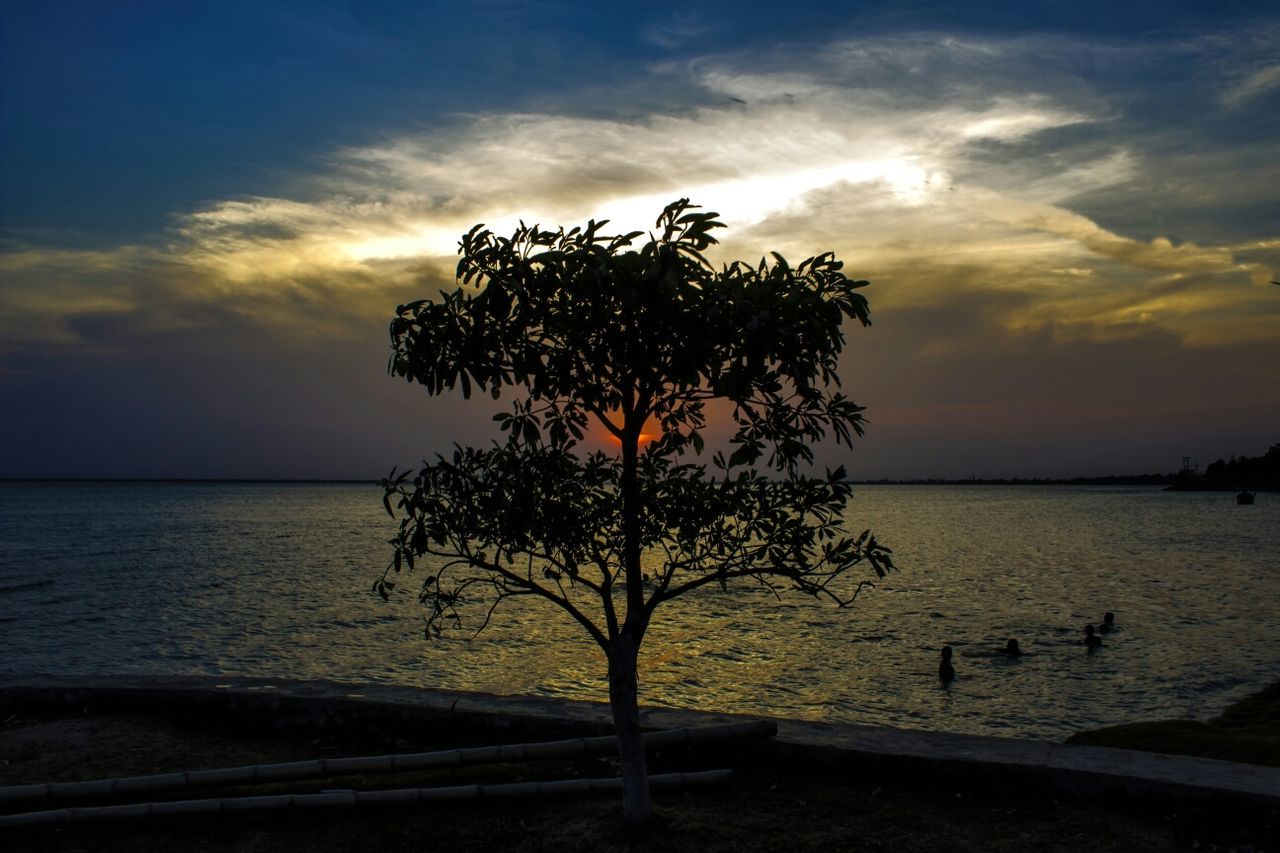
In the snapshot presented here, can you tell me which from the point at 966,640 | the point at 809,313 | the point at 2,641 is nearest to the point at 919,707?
the point at 966,640

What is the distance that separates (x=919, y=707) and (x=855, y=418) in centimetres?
2003

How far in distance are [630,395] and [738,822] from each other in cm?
381

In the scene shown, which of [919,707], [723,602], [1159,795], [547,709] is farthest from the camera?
[723,602]

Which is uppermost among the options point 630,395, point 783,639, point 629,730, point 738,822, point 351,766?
point 630,395

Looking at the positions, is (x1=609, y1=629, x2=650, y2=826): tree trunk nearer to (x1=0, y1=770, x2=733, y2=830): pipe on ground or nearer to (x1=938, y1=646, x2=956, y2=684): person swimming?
(x1=0, y1=770, x2=733, y2=830): pipe on ground

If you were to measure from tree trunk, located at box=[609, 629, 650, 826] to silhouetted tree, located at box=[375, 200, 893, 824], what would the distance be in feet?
0.04

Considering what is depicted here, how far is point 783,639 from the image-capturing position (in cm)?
3509

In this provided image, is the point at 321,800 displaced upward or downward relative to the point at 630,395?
downward

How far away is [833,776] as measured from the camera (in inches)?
340

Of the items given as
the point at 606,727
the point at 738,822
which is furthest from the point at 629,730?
the point at 606,727

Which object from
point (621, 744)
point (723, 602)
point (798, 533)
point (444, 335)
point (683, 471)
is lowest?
point (723, 602)

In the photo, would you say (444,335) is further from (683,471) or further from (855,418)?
(855,418)

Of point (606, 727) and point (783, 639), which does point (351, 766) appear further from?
point (783, 639)

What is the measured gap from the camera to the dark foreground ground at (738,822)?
23.5 ft
